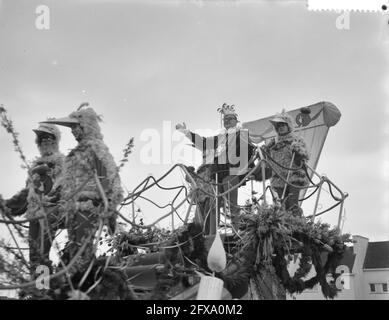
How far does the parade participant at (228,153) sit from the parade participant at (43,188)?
184 centimetres

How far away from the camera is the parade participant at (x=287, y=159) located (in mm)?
6543

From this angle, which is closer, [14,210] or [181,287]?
[181,287]

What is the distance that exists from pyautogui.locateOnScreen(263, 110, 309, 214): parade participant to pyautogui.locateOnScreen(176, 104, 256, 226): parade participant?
0.31 metres

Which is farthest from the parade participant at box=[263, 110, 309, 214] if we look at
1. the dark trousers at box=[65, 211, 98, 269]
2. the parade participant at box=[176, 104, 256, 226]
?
the dark trousers at box=[65, 211, 98, 269]

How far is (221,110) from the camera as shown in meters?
7.51

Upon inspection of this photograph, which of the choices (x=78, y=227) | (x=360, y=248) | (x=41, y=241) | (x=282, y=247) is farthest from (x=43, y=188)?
(x=360, y=248)

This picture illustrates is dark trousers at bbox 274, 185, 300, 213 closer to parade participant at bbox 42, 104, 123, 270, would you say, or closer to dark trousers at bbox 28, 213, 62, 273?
parade participant at bbox 42, 104, 123, 270

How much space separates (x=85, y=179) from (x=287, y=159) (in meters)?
3.01

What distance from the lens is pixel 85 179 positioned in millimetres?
4594

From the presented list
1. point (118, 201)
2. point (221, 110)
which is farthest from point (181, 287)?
point (221, 110)

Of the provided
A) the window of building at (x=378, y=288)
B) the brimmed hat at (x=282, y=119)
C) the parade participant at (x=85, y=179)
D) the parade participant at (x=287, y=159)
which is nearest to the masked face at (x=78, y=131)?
the parade participant at (x=85, y=179)

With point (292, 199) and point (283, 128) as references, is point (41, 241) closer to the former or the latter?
point (292, 199)
